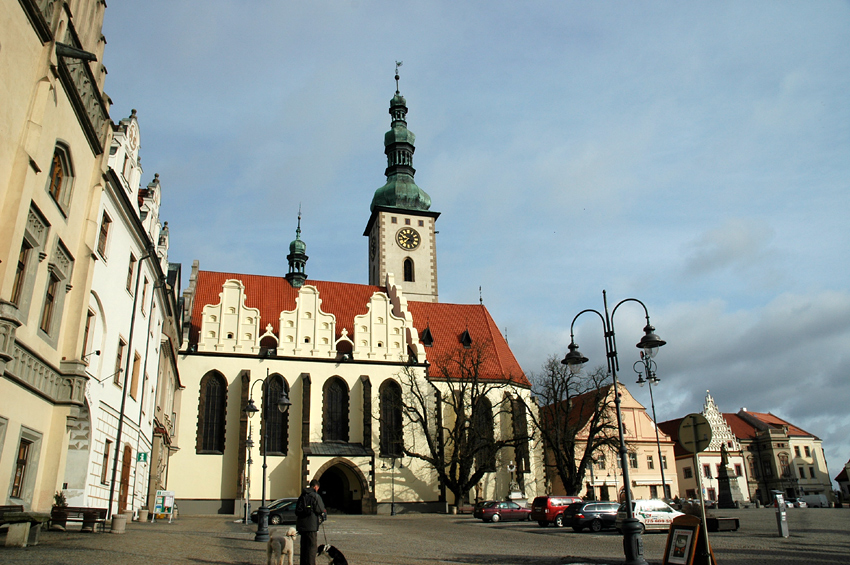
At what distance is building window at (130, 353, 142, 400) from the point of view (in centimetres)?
2425

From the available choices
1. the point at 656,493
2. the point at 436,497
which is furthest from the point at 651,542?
the point at 656,493

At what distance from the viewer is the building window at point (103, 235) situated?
19.5 meters

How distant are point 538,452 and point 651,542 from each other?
28257mm

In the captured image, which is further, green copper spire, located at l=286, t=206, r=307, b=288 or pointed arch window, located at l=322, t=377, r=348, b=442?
green copper spire, located at l=286, t=206, r=307, b=288

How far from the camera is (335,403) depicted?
141ft

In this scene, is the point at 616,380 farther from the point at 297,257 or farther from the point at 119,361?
the point at 297,257

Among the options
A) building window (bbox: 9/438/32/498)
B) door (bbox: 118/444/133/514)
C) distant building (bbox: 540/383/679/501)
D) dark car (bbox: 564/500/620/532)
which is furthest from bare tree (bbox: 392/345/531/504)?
building window (bbox: 9/438/32/498)

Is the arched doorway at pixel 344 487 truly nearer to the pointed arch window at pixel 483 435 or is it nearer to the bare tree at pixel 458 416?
the bare tree at pixel 458 416

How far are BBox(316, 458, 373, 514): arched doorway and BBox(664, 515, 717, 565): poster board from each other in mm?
31203

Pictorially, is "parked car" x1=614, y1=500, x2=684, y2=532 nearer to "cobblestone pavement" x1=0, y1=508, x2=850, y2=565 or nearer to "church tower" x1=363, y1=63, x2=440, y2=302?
"cobblestone pavement" x1=0, y1=508, x2=850, y2=565

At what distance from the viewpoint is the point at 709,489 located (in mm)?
67812

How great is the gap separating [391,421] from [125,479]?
858 inches

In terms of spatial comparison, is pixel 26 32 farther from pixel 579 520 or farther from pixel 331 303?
pixel 331 303

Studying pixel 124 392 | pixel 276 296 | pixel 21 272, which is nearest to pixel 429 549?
pixel 21 272
